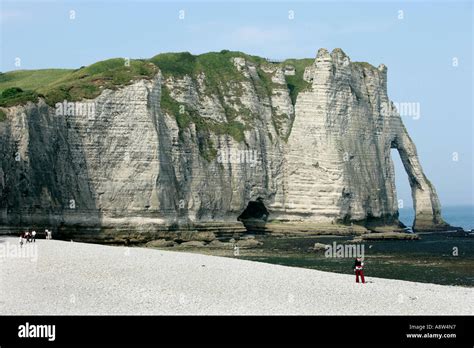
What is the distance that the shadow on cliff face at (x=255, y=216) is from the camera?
104 m

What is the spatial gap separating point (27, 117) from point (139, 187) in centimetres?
1590

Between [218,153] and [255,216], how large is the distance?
12.3m

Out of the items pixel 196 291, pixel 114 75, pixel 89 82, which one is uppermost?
pixel 114 75

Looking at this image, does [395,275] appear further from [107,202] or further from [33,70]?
[33,70]

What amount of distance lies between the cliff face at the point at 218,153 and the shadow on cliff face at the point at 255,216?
178cm
